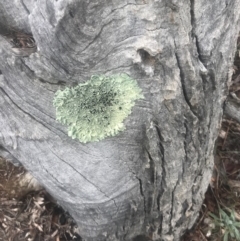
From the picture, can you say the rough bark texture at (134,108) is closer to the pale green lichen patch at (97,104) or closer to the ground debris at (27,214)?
the pale green lichen patch at (97,104)

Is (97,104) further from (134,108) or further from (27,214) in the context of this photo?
(27,214)

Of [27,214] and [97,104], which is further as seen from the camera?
[27,214]

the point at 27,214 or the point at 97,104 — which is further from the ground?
the point at 97,104

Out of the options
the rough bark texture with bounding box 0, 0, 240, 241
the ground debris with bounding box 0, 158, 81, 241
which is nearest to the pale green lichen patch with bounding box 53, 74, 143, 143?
the rough bark texture with bounding box 0, 0, 240, 241

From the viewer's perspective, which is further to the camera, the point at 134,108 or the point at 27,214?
Answer: the point at 27,214

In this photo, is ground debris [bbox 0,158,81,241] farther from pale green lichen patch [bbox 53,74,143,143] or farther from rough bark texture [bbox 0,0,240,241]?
pale green lichen patch [bbox 53,74,143,143]

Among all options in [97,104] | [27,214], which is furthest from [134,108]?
[27,214]

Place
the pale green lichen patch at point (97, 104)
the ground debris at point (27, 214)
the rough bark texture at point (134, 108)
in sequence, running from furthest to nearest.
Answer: the ground debris at point (27, 214), the pale green lichen patch at point (97, 104), the rough bark texture at point (134, 108)

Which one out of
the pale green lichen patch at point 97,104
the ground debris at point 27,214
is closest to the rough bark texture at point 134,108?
the pale green lichen patch at point 97,104
